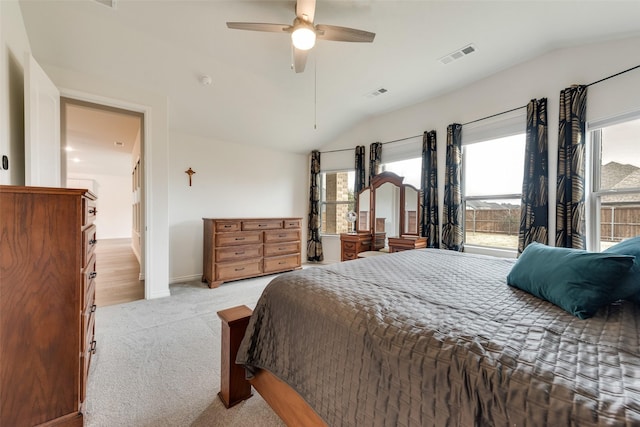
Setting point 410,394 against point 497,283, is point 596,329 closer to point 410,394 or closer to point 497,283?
point 497,283

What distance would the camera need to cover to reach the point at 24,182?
2.06 meters

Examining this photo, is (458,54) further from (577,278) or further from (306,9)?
(577,278)

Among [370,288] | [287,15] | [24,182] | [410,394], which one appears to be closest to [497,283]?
[370,288]

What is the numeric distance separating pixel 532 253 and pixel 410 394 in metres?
1.11

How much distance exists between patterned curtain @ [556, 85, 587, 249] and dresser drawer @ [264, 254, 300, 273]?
3.57 meters

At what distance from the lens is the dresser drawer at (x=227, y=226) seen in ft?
12.2

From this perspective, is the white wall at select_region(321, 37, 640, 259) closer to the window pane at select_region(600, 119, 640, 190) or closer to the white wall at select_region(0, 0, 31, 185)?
the window pane at select_region(600, 119, 640, 190)

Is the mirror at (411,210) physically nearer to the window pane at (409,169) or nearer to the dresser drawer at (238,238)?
the window pane at (409,169)

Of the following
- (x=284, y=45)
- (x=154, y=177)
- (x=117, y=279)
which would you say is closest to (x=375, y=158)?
(x=284, y=45)

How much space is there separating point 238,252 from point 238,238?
8.5 inches

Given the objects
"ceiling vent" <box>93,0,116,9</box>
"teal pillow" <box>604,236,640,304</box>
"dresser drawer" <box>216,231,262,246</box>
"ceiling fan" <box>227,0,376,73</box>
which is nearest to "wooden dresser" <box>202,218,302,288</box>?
"dresser drawer" <box>216,231,262,246</box>

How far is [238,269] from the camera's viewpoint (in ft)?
12.9

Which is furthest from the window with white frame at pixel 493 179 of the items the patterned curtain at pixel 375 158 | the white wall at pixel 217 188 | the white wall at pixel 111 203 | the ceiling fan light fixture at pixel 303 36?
the white wall at pixel 111 203

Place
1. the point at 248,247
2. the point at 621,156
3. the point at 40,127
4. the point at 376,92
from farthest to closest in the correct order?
the point at 248,247
the point at 376,92
the point at 621,156
the point at 40,127
